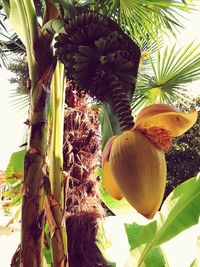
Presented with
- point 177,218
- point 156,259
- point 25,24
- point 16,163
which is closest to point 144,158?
point 25,24

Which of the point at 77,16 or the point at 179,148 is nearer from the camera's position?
the point at 77,16

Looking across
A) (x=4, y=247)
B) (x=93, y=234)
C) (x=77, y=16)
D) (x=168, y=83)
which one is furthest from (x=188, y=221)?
(x=4, y=247)

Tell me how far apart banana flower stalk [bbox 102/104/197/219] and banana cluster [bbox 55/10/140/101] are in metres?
0.08

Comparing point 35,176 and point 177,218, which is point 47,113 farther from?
point 177,218

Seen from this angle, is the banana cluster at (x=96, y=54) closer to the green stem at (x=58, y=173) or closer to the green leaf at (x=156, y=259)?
the green stem at (x=58, y=173)

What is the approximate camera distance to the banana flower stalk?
1.53 feet

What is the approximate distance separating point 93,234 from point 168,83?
0.96 m

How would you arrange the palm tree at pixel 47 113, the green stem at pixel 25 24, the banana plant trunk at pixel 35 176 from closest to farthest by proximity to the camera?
the palm tree at pixel 47 113, the banana plant trunk at pixel 35 176, the green stem at pixel 25 24

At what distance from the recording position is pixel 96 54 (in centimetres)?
58

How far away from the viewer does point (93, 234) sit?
4.72ft

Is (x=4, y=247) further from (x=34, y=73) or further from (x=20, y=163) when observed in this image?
(x=34, y=73)

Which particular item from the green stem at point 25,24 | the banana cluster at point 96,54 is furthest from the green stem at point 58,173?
the banana cluster at point 96,54

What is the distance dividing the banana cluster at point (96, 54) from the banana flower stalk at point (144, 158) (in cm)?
8

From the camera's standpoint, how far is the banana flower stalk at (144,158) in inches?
18.4
